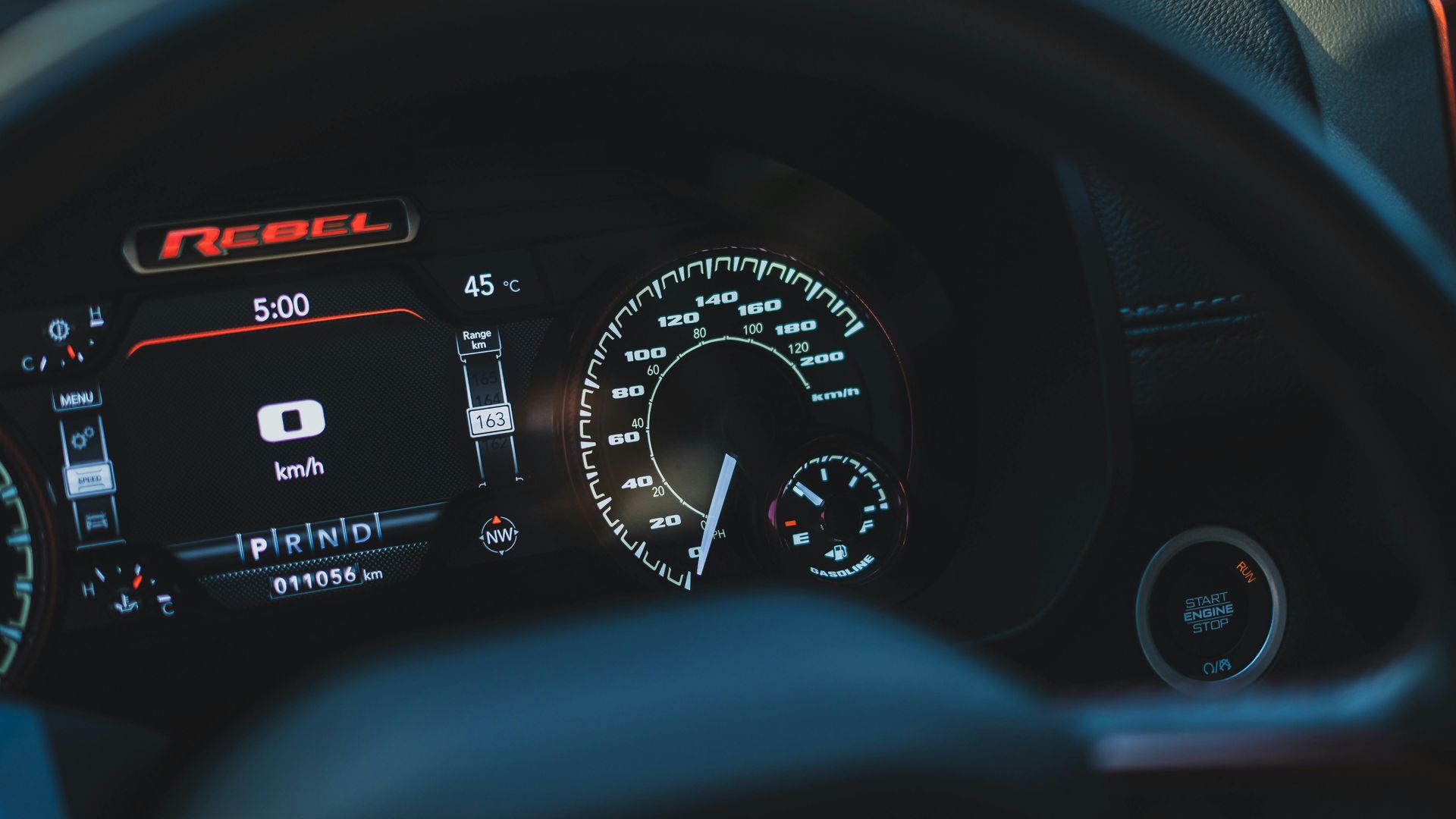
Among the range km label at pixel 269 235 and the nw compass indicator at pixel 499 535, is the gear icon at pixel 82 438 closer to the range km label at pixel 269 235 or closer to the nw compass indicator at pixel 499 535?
the range km label at pixel 269 235

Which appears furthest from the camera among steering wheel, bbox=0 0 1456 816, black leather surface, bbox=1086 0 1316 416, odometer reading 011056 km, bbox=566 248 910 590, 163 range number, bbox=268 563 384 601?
odometer reading 011056 km, bbox=566 248 910 590

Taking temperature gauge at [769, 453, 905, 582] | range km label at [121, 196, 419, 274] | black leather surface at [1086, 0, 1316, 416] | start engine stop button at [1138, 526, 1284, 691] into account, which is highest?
range km label at [121, 196, 419, 274]

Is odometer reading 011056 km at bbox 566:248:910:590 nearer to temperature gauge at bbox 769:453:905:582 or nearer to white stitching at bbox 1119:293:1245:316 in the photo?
temperature gauge at bbox 769:453:905:582

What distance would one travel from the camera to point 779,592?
65 cm

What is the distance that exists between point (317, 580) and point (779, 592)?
123cm

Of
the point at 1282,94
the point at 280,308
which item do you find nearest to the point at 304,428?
the point at 280,308

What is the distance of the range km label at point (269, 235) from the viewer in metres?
1.73

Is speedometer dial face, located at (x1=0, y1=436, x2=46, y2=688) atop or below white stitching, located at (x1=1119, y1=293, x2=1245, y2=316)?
below

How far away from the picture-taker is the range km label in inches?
68.2

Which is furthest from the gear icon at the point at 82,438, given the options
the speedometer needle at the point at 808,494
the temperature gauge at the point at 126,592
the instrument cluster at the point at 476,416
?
the speedometer needle at the point at 808,494

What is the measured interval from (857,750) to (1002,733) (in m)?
0.07

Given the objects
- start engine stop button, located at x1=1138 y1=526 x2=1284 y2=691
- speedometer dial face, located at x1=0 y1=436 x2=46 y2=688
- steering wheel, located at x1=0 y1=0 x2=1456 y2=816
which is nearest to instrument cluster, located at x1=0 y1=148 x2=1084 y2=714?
speedometer dial face, located at x1=0 y1=436 x2=46 y2=688

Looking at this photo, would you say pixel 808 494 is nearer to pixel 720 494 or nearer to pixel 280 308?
pixel 720 494

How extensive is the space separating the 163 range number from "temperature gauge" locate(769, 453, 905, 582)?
511mm
